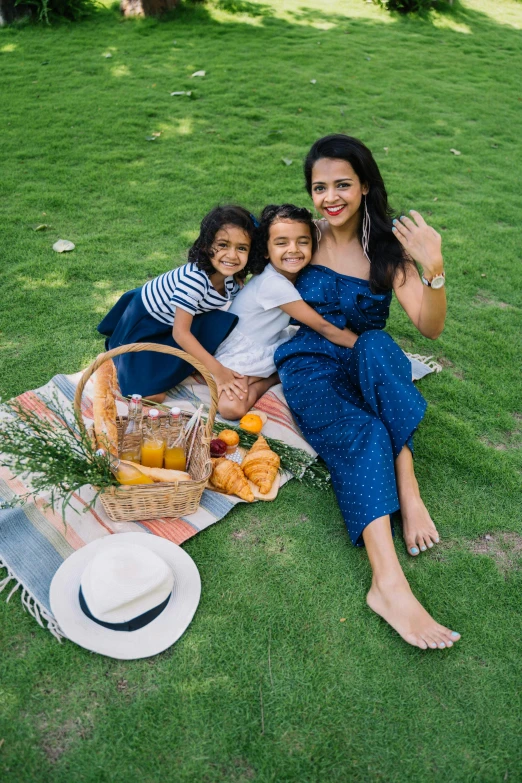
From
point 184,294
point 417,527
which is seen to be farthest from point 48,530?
point 417,527

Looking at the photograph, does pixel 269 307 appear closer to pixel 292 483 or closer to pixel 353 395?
pixel 353 395

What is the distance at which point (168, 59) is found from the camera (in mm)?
8695

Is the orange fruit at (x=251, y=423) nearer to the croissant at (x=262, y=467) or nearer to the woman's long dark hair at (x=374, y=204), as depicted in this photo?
the croissant at (x=262, y=467)

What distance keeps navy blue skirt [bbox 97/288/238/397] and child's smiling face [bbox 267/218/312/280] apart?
445 mm

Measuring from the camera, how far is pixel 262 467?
3.18m

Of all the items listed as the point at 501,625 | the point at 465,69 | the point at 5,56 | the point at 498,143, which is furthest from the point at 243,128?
the point at 501,625

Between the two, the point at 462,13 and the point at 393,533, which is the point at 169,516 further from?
the point at 462,13


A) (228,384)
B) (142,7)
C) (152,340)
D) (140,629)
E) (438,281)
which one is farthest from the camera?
(142,7)

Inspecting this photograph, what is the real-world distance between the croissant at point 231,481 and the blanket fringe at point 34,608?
0.99 meters

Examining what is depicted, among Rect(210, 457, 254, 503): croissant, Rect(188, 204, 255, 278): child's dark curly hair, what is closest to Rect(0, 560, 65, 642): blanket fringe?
Rect(210, 457, 254, 503): croissant

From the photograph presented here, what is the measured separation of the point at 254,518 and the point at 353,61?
8.63 m

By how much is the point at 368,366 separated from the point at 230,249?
3.28 ft

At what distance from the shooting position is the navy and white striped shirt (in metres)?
3.48

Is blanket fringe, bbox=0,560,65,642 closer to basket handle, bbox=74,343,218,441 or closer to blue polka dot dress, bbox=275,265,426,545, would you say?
basket handle, bbox=74,343,218,441
